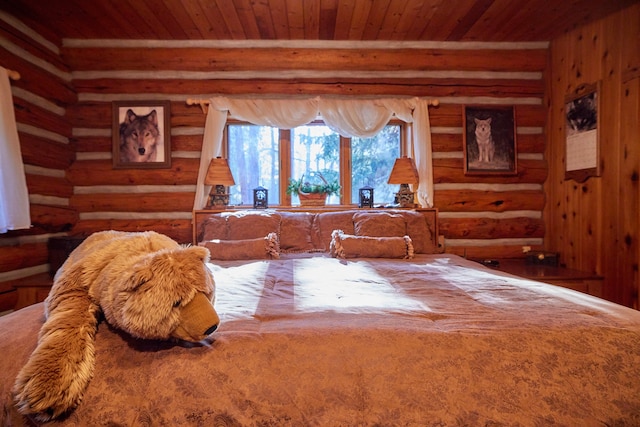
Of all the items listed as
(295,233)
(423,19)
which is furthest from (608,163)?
(295,233)

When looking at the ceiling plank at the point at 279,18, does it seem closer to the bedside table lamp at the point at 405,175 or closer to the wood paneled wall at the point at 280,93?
the wood paneled wall at the point at 280,93

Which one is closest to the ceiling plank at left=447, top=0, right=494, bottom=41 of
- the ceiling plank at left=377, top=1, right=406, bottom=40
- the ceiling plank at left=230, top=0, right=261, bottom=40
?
the ceiling plank at left=377, top=1, right=406, bottom=40

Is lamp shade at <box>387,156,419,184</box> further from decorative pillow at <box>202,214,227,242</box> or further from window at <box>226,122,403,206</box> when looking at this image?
decorative pillow at <box>202,214,227,242</box>

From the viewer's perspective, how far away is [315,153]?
3.55m

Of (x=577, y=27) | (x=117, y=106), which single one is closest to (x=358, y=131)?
(x=577, y=27)

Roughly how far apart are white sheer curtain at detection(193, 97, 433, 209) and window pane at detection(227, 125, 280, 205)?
0.27m

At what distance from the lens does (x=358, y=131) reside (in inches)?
128

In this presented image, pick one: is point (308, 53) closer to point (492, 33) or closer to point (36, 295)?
point (492, 33)

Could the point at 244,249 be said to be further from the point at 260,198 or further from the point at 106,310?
the point at 106,310

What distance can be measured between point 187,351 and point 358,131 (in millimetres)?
2739

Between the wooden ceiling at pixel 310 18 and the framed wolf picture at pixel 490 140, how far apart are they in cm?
69

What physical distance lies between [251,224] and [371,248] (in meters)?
1.00

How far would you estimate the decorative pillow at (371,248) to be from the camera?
2.40 metres

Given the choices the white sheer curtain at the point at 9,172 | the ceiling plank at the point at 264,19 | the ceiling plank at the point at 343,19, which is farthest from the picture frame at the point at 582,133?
the white sheer curtain at the point at 9,172
